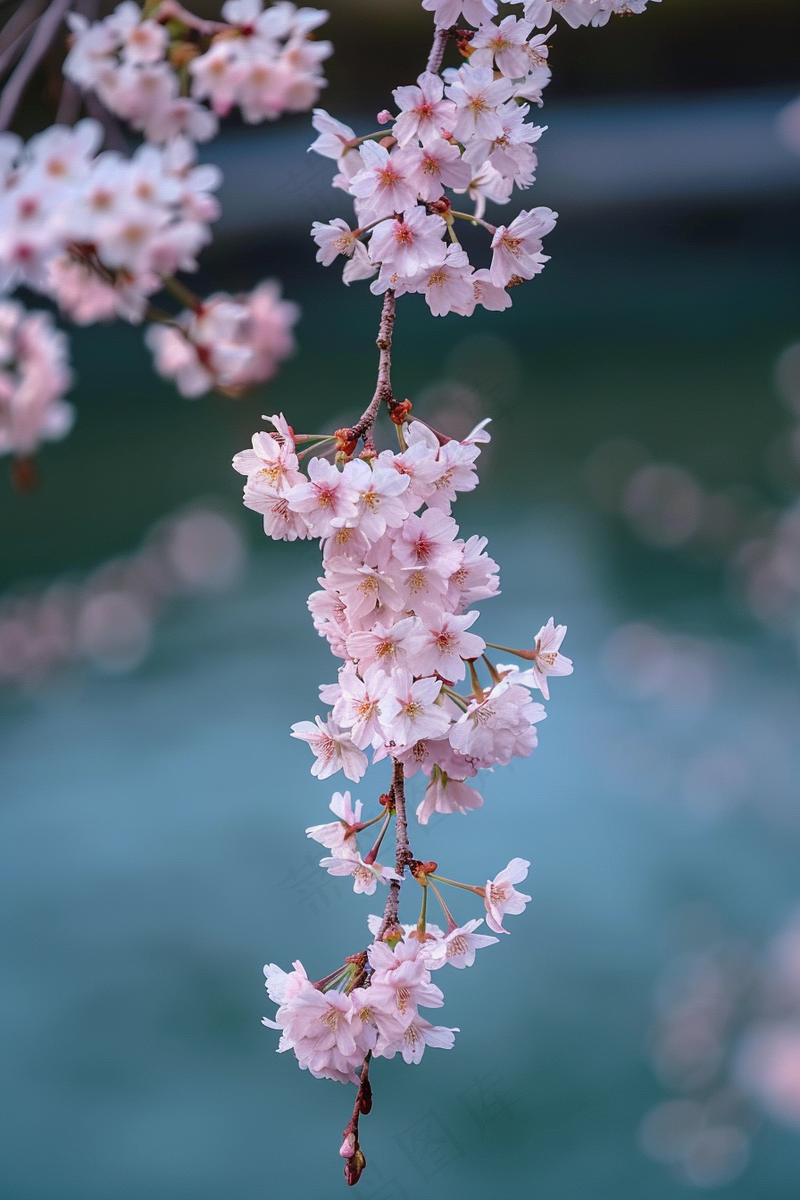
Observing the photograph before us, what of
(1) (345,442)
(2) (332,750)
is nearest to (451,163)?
(1) (345,442)

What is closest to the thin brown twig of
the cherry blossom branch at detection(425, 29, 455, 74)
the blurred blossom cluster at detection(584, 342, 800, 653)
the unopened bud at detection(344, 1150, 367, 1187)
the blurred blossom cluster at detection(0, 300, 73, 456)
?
the cherry blossom branch at detection(425, 29, 455, 74)

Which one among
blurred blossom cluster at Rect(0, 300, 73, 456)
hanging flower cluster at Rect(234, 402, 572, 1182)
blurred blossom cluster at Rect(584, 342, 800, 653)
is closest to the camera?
hanging flower cluster at Rect(234, 402, 572, 1182)

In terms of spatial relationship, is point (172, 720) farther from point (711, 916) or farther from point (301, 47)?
point (301, 47)

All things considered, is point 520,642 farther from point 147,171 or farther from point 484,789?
point 147,171

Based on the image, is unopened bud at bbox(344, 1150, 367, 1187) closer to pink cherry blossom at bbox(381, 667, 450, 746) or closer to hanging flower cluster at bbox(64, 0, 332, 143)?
pink cherry blossom at bbox(381, 667, 450, 746)

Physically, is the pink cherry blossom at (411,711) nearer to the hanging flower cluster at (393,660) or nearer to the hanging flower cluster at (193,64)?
the hanging flower cluster at (393,660)

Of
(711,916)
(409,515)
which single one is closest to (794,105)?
(711,916)
